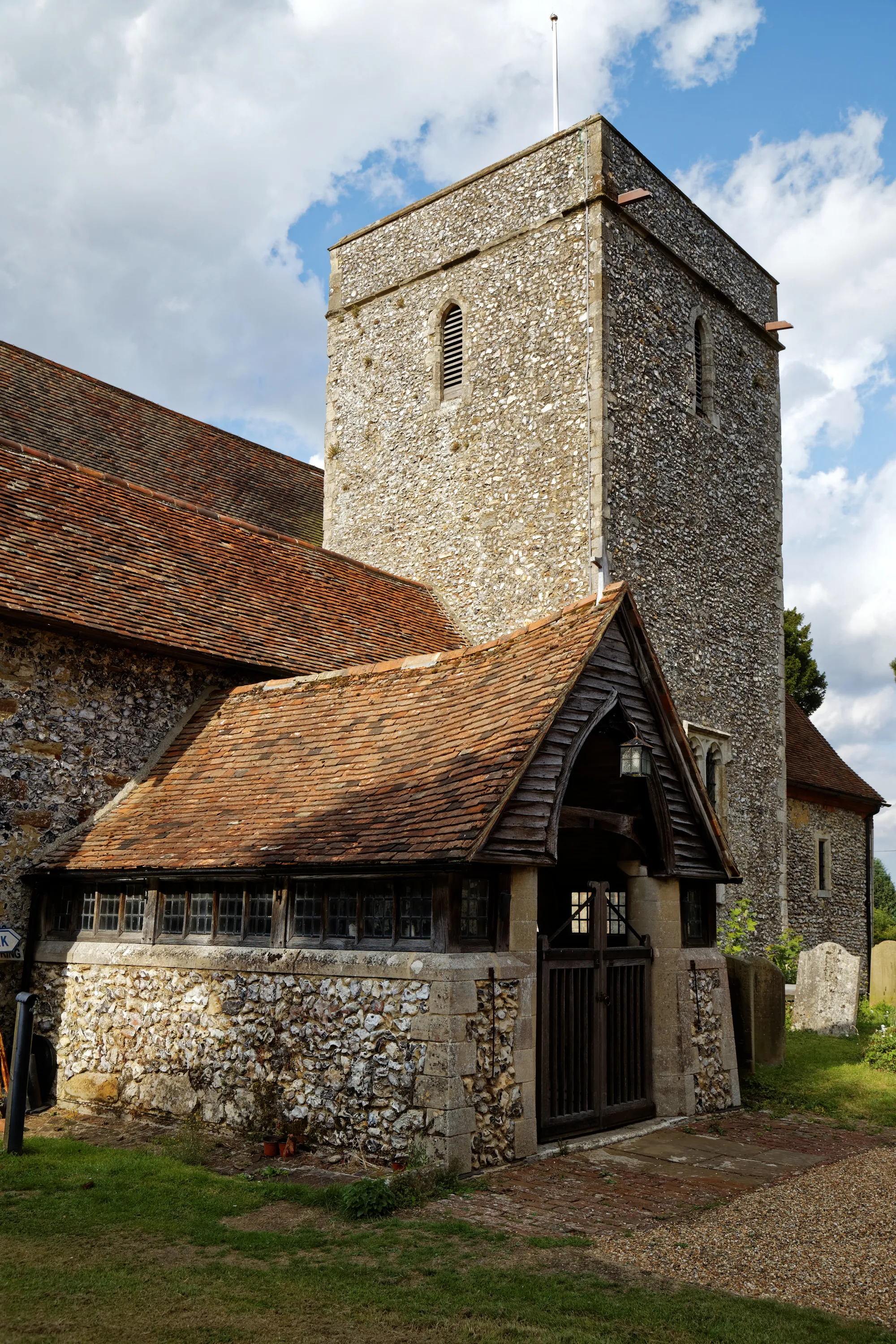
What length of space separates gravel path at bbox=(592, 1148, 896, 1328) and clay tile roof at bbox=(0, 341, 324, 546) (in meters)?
13.1

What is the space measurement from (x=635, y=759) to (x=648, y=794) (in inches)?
42.4

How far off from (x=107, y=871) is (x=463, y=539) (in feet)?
30.9

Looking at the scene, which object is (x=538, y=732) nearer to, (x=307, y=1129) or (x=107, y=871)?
(x=307, y=1129)

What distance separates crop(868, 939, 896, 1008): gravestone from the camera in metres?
18.9

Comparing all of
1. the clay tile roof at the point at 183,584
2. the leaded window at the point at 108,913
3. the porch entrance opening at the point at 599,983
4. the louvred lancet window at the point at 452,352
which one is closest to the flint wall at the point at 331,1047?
the leaded window at the point at 108,913

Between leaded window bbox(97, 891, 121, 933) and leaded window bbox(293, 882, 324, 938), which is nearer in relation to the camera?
leaded window bbox(293, 882, 324, 938)

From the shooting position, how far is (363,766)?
10.2 metres

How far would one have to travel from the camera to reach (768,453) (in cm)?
2133

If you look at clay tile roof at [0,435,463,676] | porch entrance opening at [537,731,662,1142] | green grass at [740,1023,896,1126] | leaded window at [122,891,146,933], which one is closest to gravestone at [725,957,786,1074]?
green grass at [740,1023,896,1126]

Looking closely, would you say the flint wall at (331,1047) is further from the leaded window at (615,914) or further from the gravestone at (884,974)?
the gravestone at (884,974)

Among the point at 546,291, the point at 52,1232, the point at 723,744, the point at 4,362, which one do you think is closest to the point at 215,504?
the point at 4,362

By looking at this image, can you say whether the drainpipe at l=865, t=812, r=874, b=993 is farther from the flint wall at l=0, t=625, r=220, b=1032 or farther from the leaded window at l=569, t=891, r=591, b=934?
the flint wall at l=0, t=625, r=220, b=1032

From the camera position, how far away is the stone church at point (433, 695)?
878 centimetres

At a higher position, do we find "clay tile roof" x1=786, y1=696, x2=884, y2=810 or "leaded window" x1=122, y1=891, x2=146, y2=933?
"clay tile roof" x1=786, y1=696, x2=884, y2=810
